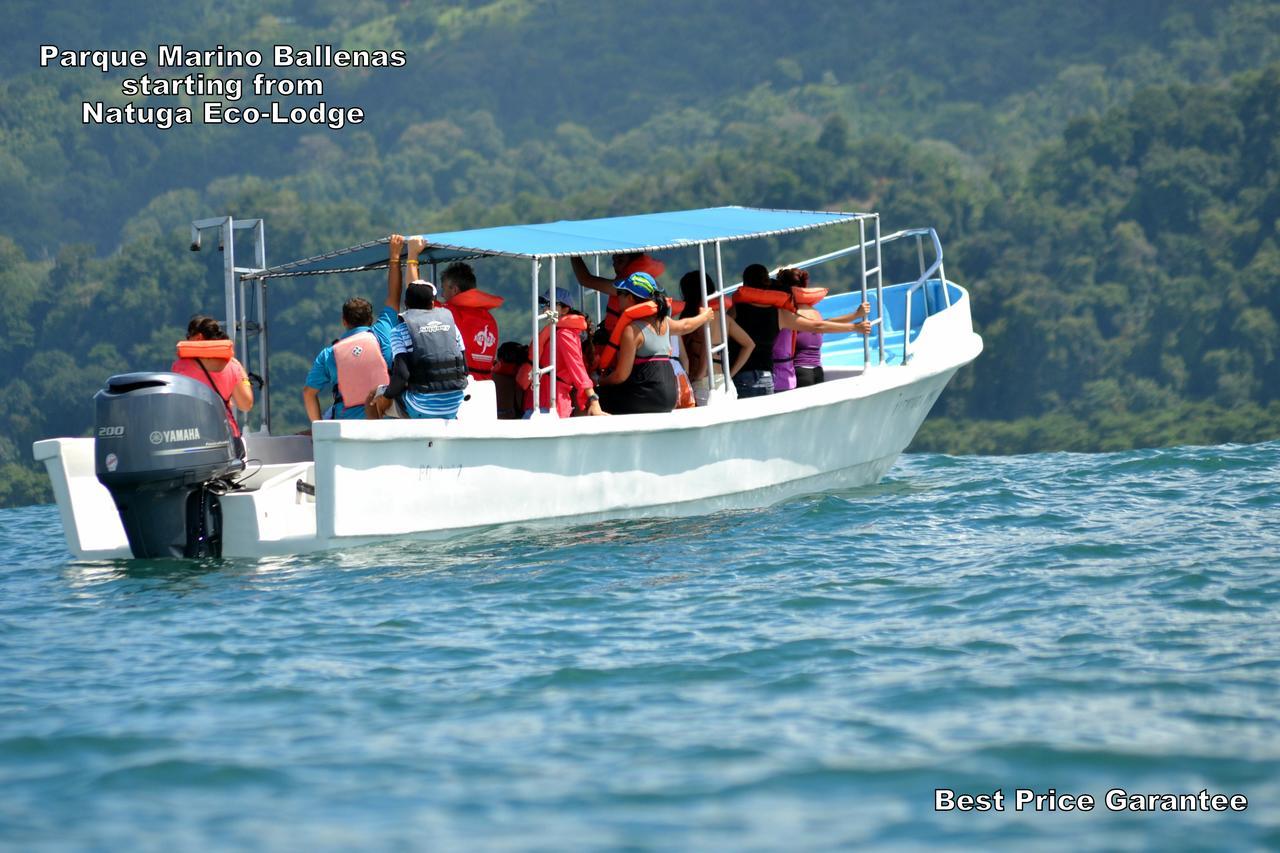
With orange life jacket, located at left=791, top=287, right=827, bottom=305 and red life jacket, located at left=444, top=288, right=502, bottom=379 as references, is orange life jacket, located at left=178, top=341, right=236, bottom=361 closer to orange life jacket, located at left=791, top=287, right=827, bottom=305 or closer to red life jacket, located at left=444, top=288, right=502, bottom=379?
red life jacket, located at left=444, top=288, right=502, bottom=379

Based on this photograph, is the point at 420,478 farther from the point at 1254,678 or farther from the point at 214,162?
Answer: the point at 214,162

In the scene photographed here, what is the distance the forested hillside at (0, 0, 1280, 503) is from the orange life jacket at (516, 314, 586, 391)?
35.2m

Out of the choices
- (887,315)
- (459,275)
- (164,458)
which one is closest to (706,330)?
(459,275)

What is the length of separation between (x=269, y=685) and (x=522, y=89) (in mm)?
83644

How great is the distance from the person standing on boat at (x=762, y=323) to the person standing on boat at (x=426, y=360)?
229cm

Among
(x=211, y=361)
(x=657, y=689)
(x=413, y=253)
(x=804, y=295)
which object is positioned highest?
(x=413, y=253)

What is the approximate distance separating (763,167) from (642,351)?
1934 inches

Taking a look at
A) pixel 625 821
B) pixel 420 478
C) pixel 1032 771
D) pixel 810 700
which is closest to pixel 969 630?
pixel 810 700

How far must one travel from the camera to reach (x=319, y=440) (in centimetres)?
867

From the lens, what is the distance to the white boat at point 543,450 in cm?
899

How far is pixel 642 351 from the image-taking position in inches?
404

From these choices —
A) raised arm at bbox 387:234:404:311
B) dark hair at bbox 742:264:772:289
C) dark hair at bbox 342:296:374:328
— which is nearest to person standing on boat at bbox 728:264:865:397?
dark hair at bbox 742:264:772:289

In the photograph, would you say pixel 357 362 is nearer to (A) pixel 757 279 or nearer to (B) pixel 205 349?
(B) pixel 205 349

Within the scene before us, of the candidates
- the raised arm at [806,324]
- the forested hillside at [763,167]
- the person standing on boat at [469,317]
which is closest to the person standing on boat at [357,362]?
the person standing on boat at [469,317]
